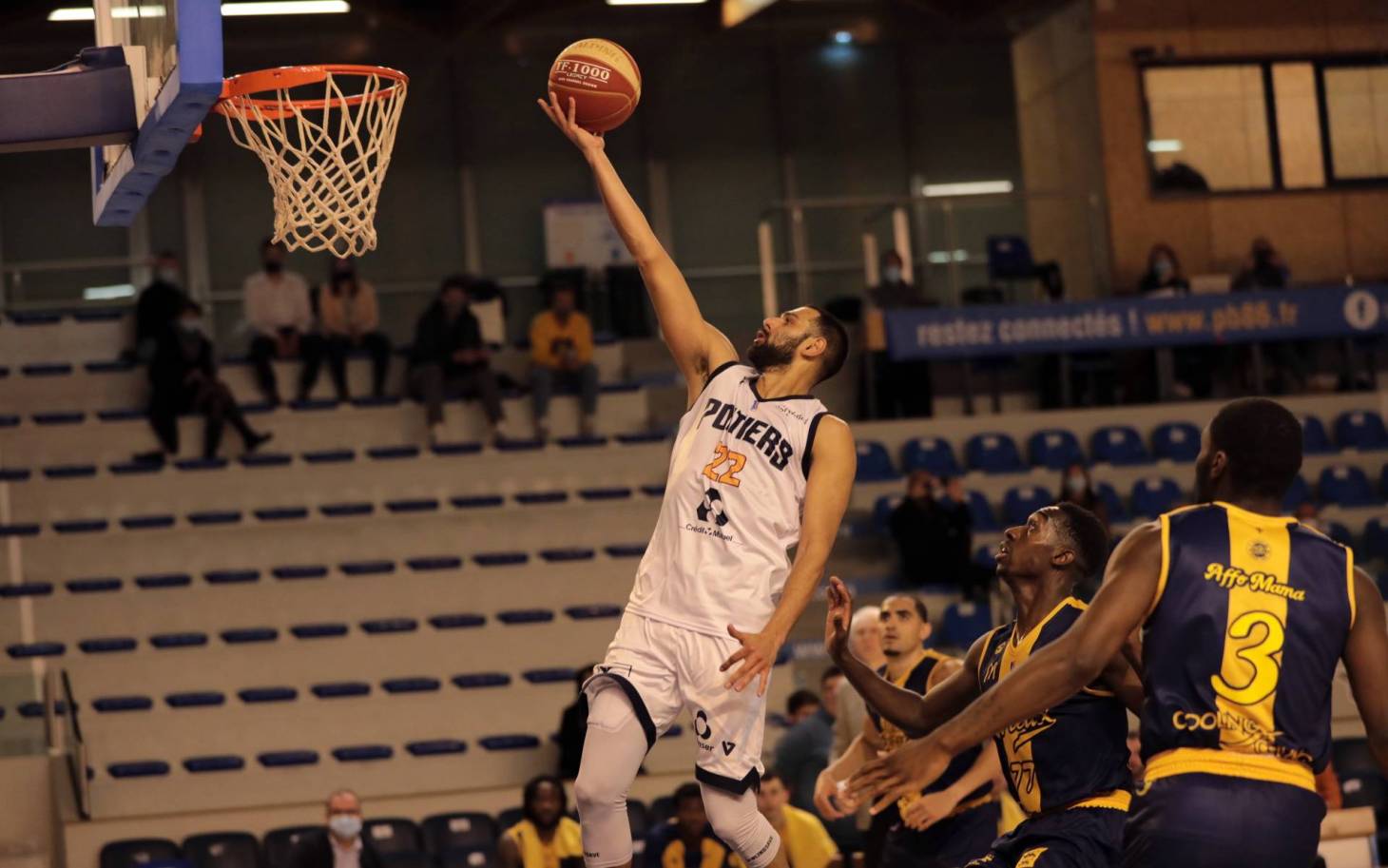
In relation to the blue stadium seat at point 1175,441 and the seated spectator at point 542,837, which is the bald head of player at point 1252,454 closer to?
the seated spectator at point 542,837

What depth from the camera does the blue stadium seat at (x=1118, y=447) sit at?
687 inches

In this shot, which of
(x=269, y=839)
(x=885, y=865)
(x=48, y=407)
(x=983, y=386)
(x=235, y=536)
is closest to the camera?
(x=885, y=865)

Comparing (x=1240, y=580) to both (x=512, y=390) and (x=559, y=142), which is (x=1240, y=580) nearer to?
(x=512, y=390)

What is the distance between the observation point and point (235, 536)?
51.4 ft

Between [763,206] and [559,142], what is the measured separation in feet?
9.20

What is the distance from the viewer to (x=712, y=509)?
5.78 meters

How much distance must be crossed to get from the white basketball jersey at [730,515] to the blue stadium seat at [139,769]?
→ 29.3 ft

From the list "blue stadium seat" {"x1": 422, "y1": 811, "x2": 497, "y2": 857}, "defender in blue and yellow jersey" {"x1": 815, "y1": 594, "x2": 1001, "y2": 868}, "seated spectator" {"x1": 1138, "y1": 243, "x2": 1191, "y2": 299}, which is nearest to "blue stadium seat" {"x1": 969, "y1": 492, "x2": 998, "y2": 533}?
"seated spectator" {"x1": 1138, "y1": 243, "x2": 1191, "y2": 299}

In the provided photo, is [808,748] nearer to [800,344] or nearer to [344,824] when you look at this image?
[344,824]

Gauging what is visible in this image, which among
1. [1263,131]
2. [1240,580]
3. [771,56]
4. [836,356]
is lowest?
[1240,580]

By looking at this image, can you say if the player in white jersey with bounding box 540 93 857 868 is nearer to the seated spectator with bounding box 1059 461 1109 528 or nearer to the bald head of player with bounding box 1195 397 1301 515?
the bald head of player with bounding box 1195 397 1301 515

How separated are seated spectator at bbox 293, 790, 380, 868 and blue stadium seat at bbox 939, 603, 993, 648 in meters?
5.51

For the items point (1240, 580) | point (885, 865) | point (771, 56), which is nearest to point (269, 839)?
point (885, 865)

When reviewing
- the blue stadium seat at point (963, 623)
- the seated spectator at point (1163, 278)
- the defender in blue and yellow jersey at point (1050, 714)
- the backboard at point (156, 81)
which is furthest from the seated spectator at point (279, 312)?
the defender in blue and yellow jersey at point (1050, 714)
